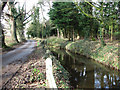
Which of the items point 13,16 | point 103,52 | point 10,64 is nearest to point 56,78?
point 10,64

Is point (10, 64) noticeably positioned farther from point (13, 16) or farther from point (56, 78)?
point (13, 16)

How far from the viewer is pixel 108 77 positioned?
269 inches

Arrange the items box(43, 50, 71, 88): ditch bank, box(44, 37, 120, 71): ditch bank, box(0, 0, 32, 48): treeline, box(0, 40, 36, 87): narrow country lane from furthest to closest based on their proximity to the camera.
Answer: box(0, 0, 32, 48): treeline, box(44, 37, 120, 71): ditch bank, box(0, 40, 36, 87): narrow country lane, box(43, 50, 71, 88): ditch bank

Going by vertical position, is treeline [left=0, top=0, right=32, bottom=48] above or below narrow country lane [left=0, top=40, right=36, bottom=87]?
above

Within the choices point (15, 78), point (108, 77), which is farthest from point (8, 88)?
point (108, 77)

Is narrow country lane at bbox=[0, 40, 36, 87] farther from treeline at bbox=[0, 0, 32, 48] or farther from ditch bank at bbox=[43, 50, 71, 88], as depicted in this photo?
treeline at bbox=[0, 0, 32, 48]

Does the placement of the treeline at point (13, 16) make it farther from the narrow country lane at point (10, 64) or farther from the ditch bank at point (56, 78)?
the ditch bank at point (56, 78)

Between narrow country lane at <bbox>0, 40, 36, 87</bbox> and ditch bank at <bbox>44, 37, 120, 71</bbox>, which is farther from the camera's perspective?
ditch bank at <bbox>44, 37, 120, 71</bbox>

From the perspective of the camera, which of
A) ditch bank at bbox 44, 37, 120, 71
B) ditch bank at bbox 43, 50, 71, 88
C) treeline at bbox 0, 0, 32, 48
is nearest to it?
ditch bank at bbox 43, 50, 71, 88

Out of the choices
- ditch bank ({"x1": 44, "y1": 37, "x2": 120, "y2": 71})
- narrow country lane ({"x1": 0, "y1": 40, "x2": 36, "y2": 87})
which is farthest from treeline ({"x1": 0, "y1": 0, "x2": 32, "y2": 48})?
ditch bank ({"x1": 44, "y1": 37, "x2": 120, "y2": 71})

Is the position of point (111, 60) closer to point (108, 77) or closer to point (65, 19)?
point (108, 77)

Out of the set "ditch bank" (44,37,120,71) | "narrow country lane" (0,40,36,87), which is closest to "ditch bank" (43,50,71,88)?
"narrow country lane" (0,40,36,87)

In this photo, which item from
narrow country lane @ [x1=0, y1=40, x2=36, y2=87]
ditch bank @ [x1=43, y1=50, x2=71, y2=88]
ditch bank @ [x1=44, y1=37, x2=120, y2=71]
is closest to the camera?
ditch bank @ [x1=43, y1=50, x2=71, y2=88]

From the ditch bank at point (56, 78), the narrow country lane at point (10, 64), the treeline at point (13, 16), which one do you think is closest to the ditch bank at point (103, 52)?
the ditch bank at point (56, 78)
